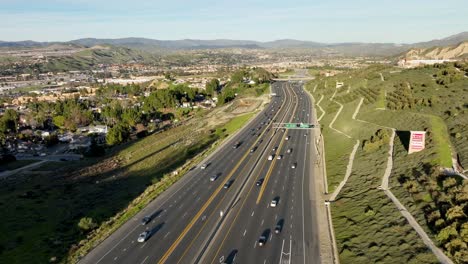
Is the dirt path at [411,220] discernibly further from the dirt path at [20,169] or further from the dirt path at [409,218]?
the dirt path at [20,169]

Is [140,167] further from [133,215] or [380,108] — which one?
[380,108]

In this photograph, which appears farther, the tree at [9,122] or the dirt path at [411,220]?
the tree at [9,122]

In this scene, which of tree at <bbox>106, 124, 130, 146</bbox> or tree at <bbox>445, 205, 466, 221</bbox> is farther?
tree at <bbox>106, 124, 130, 146</bbox>

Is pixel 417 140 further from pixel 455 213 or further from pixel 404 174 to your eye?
pixel 455 213

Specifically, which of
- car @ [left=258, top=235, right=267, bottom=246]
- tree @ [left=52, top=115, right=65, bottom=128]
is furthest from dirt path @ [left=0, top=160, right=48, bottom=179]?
car @ [left=258, top=235, right=267, bottom=246]

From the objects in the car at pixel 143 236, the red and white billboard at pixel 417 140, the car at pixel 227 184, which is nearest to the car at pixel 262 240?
the car at pixel 143 236

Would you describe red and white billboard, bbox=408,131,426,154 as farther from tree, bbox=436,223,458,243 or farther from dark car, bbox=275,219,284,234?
dark car, bbox=275,219,284,234

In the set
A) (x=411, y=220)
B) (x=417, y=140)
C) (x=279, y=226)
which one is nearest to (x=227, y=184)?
(x=279, y=226)

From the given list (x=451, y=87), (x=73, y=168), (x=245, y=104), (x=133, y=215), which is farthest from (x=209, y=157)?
(x=245, y=104)
